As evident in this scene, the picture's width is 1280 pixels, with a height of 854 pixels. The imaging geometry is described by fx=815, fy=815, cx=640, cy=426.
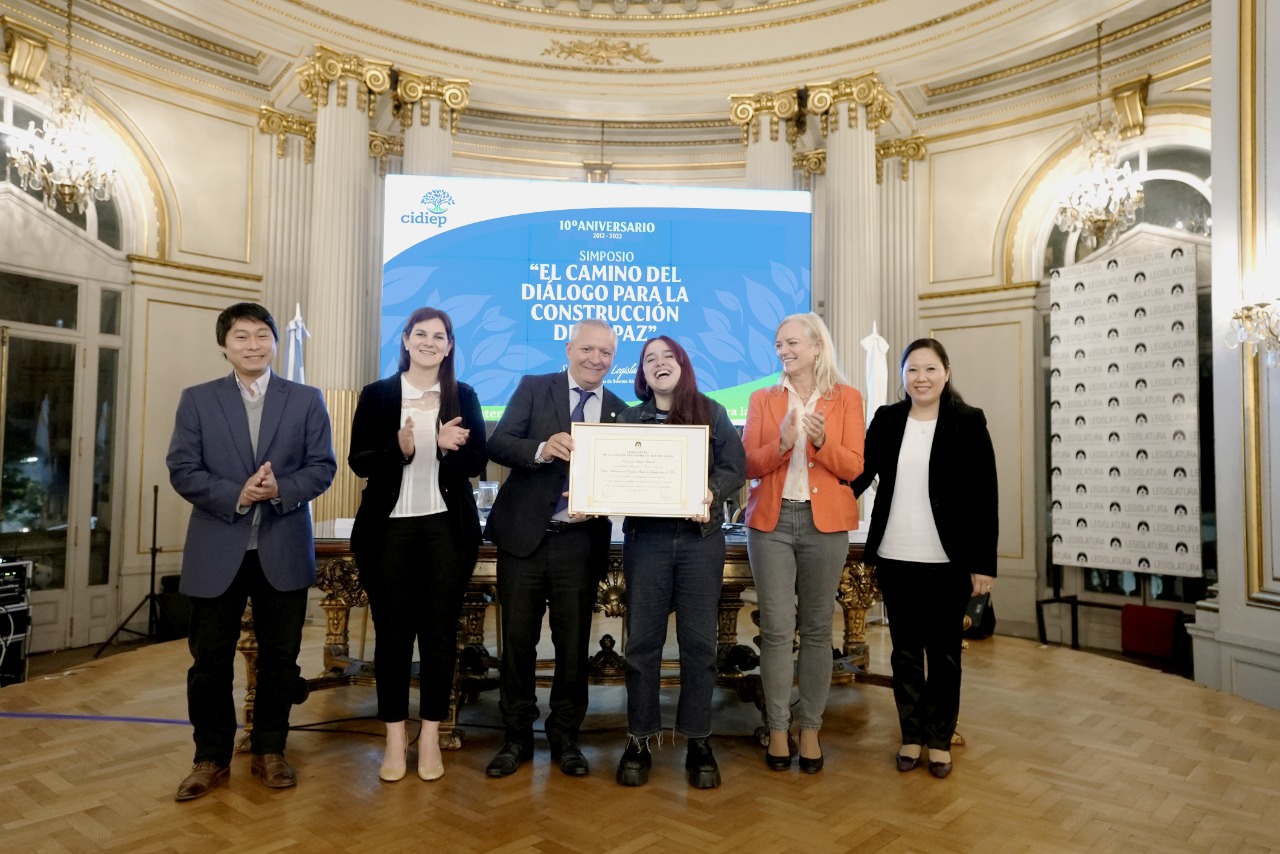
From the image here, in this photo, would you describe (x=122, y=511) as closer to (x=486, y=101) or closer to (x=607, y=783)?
(x=486, y=101)

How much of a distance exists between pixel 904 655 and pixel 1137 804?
0.81m

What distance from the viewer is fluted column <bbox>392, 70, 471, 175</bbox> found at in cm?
672

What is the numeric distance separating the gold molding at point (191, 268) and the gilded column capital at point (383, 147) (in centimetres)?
150

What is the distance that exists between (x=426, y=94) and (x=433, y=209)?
130cm

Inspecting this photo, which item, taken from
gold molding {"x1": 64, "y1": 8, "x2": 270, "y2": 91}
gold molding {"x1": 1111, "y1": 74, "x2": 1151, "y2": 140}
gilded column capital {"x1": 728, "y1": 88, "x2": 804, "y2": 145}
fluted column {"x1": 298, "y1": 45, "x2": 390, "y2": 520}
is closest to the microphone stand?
fluted column {"x1": 298, "y1": 45, "x2": 390, "y2": 520}

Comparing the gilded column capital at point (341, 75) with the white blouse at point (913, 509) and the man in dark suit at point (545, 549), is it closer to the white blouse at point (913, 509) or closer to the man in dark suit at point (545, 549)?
the man in dark suit at point (545, 549)

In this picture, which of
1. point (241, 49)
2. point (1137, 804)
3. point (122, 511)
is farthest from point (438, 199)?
point (1137, 804)

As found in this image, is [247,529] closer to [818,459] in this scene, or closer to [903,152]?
[818,459]

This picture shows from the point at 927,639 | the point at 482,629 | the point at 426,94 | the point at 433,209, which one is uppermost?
the point at 426,94

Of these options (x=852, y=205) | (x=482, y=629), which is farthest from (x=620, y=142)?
(x=482, y=629)

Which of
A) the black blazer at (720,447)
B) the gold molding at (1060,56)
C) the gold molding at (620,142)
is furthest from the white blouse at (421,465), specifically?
the gold molding at (1060,56)

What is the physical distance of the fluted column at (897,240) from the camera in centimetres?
757

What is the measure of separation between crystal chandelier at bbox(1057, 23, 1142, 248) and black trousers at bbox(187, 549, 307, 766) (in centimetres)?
587

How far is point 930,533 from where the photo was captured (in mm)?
2779
